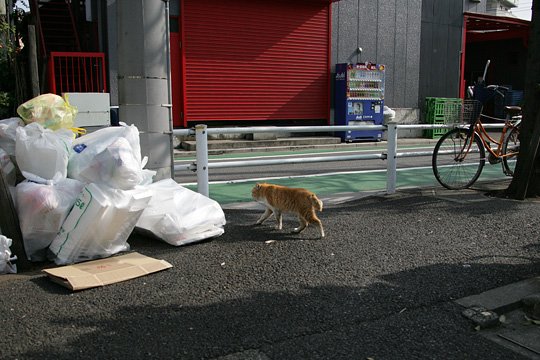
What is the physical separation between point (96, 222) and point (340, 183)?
17.1ft

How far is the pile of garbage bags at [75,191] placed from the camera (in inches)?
161

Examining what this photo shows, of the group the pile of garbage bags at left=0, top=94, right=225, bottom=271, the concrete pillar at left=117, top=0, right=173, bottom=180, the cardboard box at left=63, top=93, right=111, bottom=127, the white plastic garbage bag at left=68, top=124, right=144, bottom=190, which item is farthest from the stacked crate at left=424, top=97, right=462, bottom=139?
the white plastic garbage bag at left=68, top=124, right=144, bottom=190

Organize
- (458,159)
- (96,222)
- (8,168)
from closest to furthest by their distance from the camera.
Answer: (96,222)
(8,168)
(458,159)

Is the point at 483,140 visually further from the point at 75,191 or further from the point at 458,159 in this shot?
the point at 75,191

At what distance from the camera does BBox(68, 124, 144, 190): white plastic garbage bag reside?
162 inches

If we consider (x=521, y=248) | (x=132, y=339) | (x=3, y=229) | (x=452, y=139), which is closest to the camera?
(x=132, y=339)

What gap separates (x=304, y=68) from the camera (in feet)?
54.5

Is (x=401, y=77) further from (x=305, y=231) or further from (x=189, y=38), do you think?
(x=305, y=231)

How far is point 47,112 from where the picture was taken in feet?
15.2

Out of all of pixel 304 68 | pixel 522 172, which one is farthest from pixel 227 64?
pixel 522 172

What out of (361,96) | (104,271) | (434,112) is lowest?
(104,271)

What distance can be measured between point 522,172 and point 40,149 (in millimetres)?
5704

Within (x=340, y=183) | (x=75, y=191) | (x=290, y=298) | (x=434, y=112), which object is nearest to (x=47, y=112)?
(x=75, y=191)

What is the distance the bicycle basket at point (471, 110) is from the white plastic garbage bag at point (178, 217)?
14.1 feet
